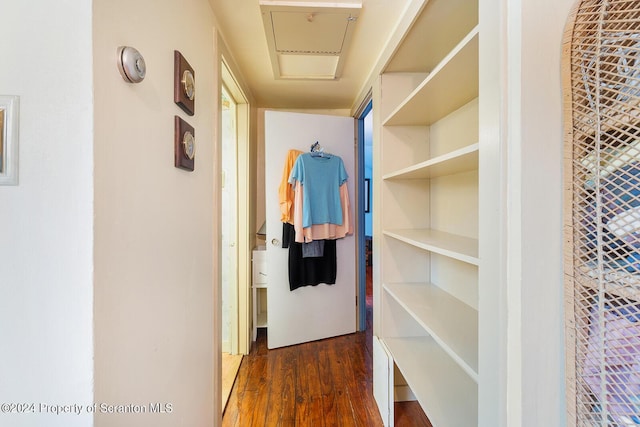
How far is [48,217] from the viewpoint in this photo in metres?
0.49

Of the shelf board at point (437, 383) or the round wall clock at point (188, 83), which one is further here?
the shelf board at point (437, 383)

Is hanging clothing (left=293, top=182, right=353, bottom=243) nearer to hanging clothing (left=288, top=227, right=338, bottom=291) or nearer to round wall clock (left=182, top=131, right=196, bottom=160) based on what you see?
hanging clothing (left=288, top=227, right=338, bottom=291)

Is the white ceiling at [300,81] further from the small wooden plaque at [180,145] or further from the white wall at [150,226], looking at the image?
the small wooden plaque at [180,145]

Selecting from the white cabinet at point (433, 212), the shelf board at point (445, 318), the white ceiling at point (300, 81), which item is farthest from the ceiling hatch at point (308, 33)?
the shelf board at point (445, 318)

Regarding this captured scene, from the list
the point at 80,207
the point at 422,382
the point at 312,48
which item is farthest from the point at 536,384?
the point at 312,48

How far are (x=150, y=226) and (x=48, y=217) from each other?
0.73ft

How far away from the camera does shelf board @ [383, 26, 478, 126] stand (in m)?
0.81

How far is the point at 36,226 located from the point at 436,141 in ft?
5.60

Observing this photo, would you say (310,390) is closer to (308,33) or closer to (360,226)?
(360,226)

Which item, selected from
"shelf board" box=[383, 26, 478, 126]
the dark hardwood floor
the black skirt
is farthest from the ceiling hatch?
the dark hardwood floor

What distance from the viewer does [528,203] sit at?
563mm

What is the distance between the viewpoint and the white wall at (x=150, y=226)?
1.76ft

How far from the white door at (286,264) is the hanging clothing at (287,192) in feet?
0.17

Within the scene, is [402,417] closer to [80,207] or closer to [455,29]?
[80,207]
